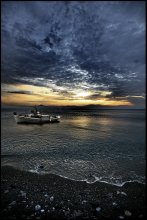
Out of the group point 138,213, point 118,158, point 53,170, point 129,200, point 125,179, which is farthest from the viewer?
point 118,158

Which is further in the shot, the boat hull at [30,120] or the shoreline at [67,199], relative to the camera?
the boat hull at [30,120]

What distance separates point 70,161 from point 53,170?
2.87 meters

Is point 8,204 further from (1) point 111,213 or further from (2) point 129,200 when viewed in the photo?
(2) point 129,200

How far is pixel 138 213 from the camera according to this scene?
7.18 m

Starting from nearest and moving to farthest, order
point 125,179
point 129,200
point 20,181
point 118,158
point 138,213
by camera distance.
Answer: point 138,213 < point 129,200 < point 20,181 < point 125,179 < point 118,158

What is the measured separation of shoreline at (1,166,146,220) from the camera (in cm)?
707

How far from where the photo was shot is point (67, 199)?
8.23 meters

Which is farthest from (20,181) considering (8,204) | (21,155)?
(21,155)

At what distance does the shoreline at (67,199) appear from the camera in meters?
7.07

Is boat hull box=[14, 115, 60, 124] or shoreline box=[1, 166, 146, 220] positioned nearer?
shoreline box=[1, 166, 146, 220]

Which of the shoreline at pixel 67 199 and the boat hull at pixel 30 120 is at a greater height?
the boat hull at pixel 30 120

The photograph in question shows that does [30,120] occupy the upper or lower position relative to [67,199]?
upper

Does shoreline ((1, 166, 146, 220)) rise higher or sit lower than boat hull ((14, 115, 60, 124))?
lower

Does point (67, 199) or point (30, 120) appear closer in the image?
point (67, 199)
